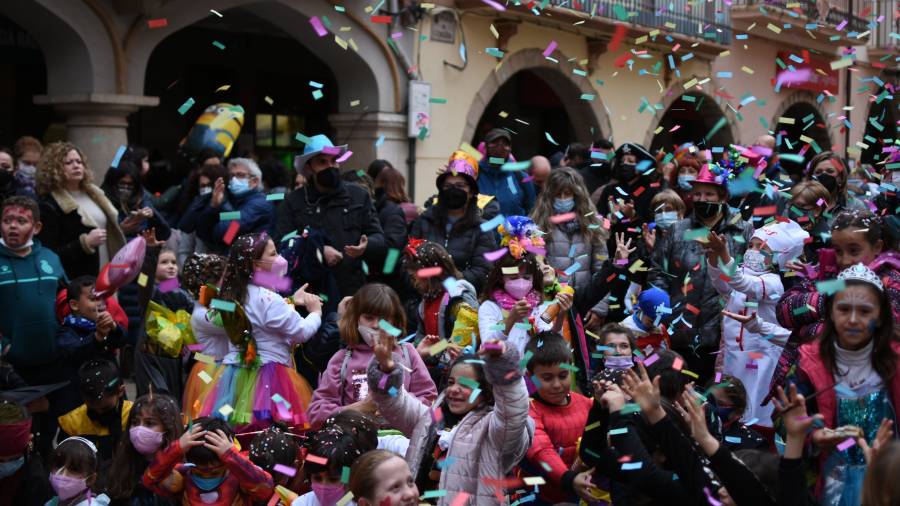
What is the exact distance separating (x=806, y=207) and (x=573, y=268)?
146cm

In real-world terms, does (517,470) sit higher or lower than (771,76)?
lower

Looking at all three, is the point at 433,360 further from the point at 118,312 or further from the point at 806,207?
the point at 806,207

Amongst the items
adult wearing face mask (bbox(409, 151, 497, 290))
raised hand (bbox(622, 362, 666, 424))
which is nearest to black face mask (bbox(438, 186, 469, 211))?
adult wearing face mask (bbox(409, 151, 497, 290))

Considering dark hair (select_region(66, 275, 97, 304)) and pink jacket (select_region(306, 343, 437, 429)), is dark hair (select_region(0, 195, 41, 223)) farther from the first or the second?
pink jacket (select_region(306, 343, 437, 429))

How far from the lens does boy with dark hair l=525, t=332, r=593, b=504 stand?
15.2ft

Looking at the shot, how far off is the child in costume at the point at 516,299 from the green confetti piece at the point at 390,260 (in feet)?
4.04

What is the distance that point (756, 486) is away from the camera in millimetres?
3584

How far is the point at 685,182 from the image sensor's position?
28.4 ft

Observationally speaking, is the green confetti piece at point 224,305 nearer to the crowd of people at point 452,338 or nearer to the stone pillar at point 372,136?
the crowd of people at point 452,338

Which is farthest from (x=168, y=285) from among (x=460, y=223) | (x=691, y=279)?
(x=691, y=279)

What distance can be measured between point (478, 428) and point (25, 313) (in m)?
3.13

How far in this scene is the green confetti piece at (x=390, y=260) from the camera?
746cm

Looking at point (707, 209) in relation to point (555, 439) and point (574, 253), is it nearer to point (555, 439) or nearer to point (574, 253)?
point (574, 253)

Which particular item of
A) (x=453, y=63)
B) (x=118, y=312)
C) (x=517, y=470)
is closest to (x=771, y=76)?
(x=453, y=63)
